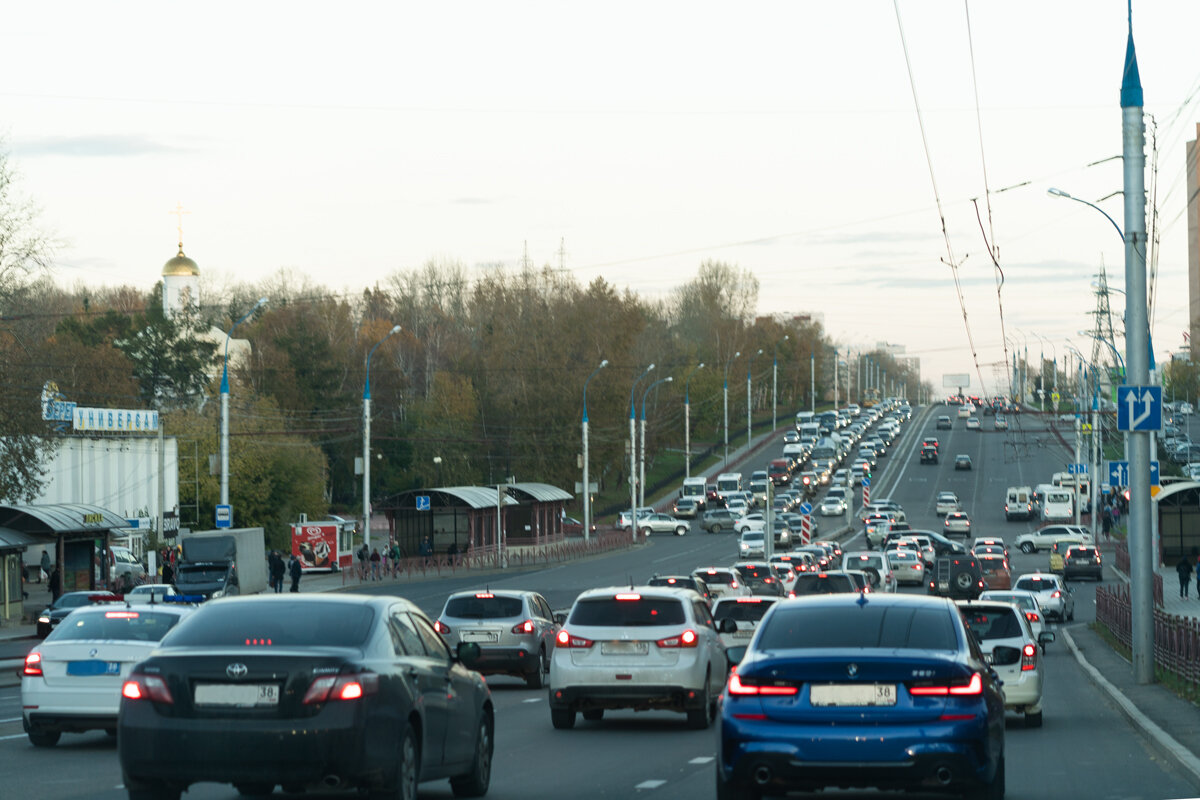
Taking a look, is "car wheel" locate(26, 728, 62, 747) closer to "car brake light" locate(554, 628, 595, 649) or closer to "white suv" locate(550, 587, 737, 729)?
"white suv" locate(550, 587, 737, 729)

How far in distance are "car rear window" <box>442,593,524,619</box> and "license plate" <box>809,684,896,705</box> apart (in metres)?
14.3

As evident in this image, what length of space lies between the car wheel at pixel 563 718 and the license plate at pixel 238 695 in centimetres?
852

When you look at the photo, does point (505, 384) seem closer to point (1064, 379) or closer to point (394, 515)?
point (394, 515)

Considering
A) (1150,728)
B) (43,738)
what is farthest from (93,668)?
(1150,728)

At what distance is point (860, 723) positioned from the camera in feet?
31.2

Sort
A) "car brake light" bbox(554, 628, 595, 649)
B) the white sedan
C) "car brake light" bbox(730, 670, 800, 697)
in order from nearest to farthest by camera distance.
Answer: "car brake light" bbox(730, 670, 800, 697) < the white sedan < "car brake light" bbox(554, 628, 595, 649)

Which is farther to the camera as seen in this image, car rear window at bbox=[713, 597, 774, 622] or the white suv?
car rear window at bbox=[713, 597, 774, 622]

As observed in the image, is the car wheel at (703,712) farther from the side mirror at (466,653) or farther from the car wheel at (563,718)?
the side mirror at (466,653)

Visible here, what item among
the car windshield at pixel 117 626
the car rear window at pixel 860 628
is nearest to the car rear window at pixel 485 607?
the car windshield at pixel 117 626

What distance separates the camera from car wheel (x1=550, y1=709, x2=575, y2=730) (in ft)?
57.3

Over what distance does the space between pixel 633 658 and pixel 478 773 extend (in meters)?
5.66

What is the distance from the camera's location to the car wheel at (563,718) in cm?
1747

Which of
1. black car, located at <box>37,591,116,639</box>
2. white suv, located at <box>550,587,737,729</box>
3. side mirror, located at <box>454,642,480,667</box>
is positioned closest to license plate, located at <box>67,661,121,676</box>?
white suv, located at <box>550,587,737,729</box>

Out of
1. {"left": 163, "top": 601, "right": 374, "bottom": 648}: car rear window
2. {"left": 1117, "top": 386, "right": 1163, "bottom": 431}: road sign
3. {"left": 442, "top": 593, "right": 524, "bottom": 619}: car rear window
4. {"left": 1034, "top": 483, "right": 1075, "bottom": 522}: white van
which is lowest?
{"left": 1034, "top": 483, "right": 1075, "bottom": 522}: white van
